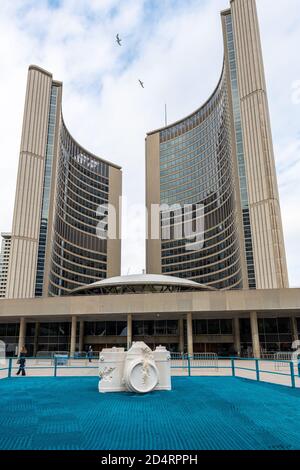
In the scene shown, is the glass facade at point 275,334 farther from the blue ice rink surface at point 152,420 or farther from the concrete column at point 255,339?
the blue ice rink surface at point 152,420

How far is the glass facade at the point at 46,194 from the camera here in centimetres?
6894

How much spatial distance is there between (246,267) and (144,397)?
5451cm

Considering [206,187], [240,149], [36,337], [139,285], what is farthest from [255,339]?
[206,187]

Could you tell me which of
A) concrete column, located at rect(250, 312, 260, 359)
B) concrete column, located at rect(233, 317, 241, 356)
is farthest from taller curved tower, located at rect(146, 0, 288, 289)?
concrete column, located at rect(250, 312, 260, 359)

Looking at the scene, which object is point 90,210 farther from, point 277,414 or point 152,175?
point 277,414

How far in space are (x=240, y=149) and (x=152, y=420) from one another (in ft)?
222

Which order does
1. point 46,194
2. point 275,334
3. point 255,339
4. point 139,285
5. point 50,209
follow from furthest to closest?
point 46,194, point 50,209, point 139,285, point 275,334, point 255,339

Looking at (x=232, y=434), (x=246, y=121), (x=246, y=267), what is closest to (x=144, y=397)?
(x=232, y=434)

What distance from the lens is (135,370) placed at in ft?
40.8

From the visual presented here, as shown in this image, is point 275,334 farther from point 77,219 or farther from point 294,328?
point 77,219

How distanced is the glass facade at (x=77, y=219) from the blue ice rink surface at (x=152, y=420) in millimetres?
65134

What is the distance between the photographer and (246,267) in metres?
63.2

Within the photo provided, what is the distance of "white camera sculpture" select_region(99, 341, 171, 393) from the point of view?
12359mm

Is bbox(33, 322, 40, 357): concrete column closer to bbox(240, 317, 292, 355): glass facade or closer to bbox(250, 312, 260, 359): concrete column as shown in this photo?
bbox(240, 317, 292, 355): glass facade
